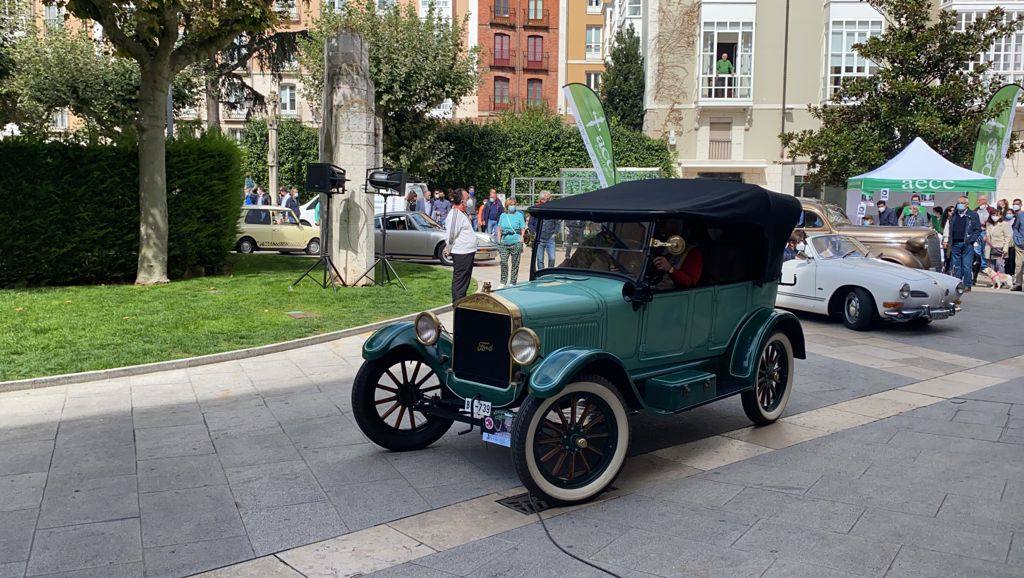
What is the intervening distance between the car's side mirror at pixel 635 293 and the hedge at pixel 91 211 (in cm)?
1240

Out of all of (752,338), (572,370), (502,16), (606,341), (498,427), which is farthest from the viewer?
(502,16)

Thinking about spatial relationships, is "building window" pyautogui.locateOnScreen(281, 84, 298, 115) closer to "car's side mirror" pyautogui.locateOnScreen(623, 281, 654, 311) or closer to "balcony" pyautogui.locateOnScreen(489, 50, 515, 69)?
"balcony" pyautogui.locateOnScreen(489, 50, 515, 69)

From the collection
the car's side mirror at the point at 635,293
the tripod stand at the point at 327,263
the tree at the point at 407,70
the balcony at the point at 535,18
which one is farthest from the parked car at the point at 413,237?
the balcony at the point at 535,18

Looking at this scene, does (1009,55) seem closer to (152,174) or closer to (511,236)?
(511,236)

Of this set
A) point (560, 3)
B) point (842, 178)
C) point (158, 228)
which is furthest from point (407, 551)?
point (560, 3)

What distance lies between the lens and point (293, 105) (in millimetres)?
49750

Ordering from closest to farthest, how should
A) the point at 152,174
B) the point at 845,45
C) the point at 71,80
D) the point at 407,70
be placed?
the point at 152,174 → the point at 71,80 → the point at 407,70 → the point at 845,45

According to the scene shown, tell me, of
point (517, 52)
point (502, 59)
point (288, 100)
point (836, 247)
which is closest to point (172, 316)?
point (836, 247)

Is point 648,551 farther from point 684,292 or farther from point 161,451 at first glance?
point 161,451

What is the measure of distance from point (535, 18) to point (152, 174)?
40127 millimetres

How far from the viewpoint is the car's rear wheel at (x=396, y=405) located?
259 inches

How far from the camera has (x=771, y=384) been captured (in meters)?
7.74

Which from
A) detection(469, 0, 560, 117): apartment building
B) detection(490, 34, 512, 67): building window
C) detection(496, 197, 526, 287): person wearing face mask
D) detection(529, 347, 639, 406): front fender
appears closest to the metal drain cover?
detection(529, 347, 639, 406): front fender

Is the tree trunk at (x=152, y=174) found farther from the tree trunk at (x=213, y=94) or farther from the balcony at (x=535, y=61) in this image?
the balcony at (x=535, y=61)
